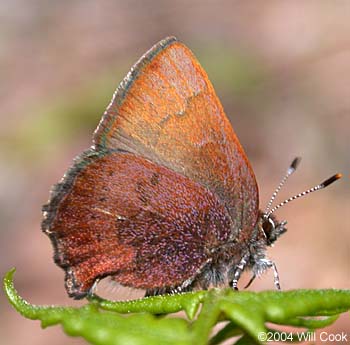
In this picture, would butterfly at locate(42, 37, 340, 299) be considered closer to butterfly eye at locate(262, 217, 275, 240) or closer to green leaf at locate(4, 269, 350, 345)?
butterfly eye at locate(262, 217, 275, 240)

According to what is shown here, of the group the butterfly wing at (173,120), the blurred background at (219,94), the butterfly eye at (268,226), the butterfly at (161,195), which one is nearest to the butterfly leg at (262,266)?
the butterfly at (161,195)

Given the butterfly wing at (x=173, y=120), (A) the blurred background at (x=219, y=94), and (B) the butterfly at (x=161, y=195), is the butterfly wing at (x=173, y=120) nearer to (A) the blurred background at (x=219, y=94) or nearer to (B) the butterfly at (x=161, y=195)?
(B) the butterfly at (x=161, y=195)

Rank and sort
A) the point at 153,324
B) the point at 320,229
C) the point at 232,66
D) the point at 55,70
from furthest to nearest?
the point at 55,70
the point at 232,66
the point at 320,229
the point at 153,324

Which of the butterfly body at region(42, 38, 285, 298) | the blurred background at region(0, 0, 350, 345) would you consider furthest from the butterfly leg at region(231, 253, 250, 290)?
the blurred background at region(0, 0, 350, 345)

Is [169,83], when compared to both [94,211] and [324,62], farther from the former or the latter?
[324,62]

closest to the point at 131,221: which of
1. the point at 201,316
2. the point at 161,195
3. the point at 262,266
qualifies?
the point at 161,195

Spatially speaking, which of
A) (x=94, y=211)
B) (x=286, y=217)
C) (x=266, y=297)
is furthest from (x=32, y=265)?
(x=266, y=297)
